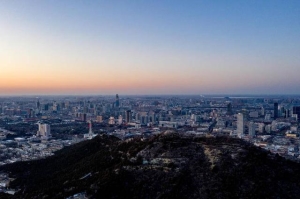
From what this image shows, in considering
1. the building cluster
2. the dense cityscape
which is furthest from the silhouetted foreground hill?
the building cluster

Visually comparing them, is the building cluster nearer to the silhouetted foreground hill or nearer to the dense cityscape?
the dense cityscape

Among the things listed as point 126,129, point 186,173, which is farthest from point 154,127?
point 186,173

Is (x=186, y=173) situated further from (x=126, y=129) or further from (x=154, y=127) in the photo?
(x=154, y=127)

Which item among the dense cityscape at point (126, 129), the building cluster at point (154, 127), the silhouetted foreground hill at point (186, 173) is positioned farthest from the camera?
the building cluster at point (154, 127)

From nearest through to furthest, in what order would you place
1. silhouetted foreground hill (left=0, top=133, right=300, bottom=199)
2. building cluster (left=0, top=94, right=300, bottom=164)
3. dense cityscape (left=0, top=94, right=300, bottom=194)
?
silhouetted foreground hill (left=0, top=133, right=300, bottom=199) → dense cityscape (left=0, top=94, right=300, bottom=194) → building cluster (left=0, top=94, right=300, bottom=164)

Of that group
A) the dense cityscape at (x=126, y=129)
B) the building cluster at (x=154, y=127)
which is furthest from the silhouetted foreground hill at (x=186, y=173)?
the building cluster at (x=154, y=127)

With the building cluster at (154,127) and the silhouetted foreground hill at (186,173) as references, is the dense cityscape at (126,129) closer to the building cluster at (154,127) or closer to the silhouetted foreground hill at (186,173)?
the building cluster at (154,127)

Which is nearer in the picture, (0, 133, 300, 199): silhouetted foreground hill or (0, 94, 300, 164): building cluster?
(0, 133, 300, 199): silhouetted foreground hill

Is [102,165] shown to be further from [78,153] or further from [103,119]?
[103,119]

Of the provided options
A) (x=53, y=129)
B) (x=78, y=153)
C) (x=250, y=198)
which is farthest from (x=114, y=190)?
(x=53, y=129)
